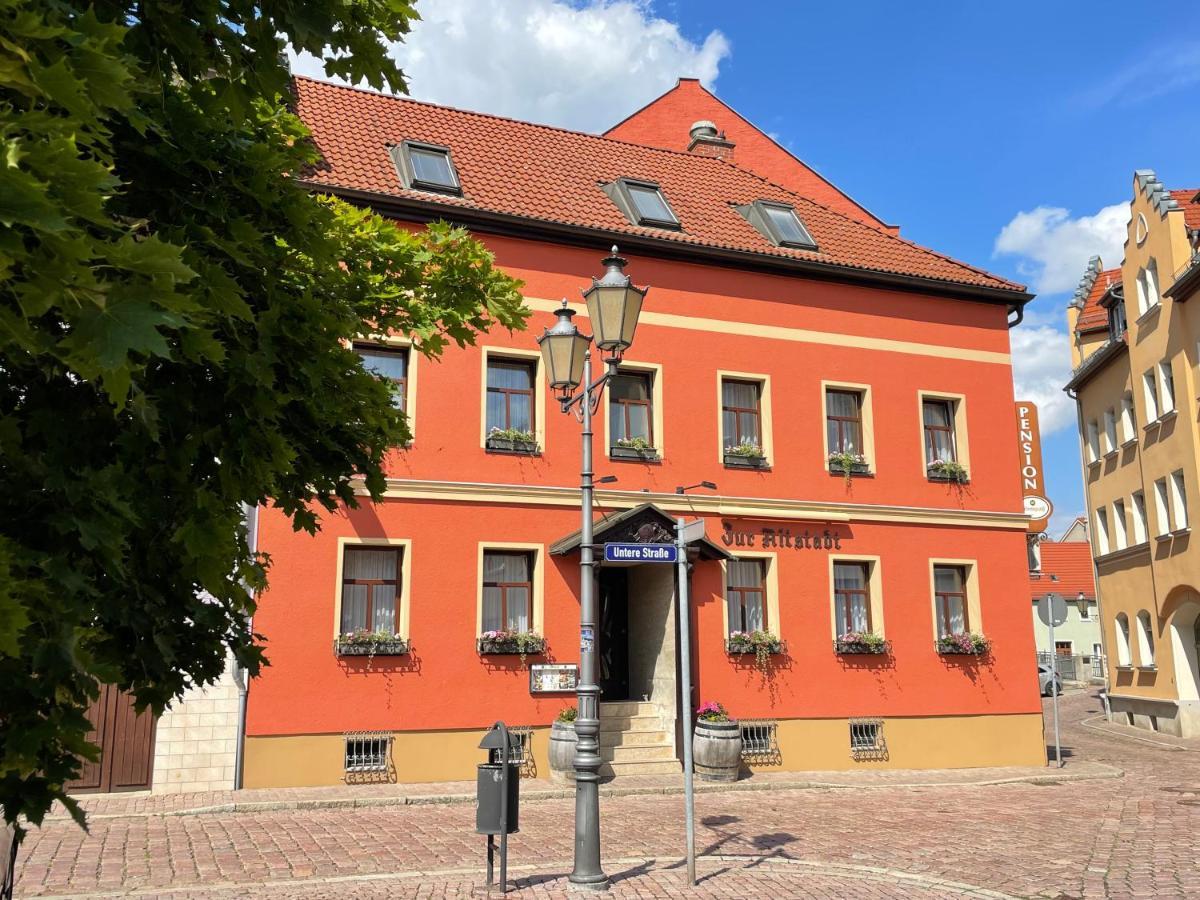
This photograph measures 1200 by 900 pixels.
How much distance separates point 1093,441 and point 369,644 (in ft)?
78.3

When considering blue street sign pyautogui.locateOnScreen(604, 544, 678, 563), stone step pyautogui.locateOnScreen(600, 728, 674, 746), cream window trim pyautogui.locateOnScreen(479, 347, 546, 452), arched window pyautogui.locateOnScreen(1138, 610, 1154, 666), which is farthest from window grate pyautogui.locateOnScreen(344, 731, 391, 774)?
arched window pyautogui.locateOnScreen(1138, 610, 1154, 666)

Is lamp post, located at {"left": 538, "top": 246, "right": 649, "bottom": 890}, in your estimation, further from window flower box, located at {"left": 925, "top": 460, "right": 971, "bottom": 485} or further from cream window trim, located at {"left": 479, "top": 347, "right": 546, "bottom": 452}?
window flower box, located at {"left": 925, "top": 460, "right": 971, "bottom": 485}

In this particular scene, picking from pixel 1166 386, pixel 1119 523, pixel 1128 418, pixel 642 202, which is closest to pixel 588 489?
pixel 642 202

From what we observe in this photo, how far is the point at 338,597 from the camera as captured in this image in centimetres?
1405

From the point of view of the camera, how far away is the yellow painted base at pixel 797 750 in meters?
13.5

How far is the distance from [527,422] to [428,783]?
541 centimetres

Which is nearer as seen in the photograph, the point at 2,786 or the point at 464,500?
the point at 2,786

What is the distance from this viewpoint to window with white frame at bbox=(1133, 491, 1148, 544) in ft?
86.4

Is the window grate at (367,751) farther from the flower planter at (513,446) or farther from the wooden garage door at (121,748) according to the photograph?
the flower planter at (513,446)

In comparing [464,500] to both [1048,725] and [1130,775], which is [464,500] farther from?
[1048,725]

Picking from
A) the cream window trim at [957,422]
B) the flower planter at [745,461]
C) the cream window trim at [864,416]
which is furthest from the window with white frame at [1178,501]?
the flower planter at [745,461]

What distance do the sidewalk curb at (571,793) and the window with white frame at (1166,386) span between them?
1106 centimetres

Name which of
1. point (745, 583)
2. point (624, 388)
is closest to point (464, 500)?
point (624, 388)

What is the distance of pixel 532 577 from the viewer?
15344 mm
